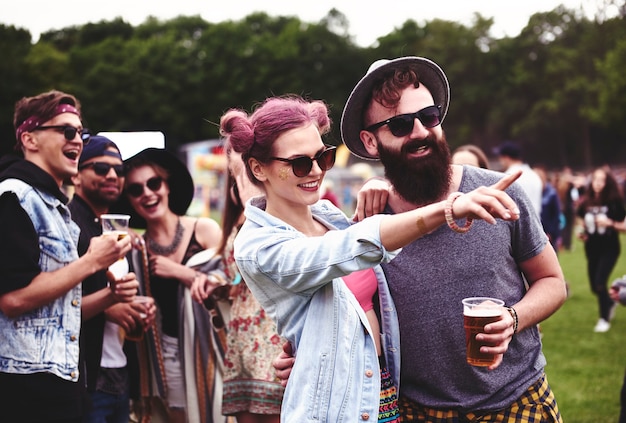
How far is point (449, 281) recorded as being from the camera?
2.72m

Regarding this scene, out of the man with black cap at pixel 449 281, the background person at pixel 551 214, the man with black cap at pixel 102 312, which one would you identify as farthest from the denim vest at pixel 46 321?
the background person at pixel 551 214

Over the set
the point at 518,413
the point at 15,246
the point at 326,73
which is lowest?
the point at 518,413

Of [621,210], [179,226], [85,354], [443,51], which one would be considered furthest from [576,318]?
[443,51]

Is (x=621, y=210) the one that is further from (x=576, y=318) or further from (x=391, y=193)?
(x=391, y=193)

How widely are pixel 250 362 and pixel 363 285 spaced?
1.71 meters

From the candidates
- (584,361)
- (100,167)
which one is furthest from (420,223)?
(584,361)

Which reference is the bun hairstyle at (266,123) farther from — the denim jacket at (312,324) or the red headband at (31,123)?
the red headband at (31,123)

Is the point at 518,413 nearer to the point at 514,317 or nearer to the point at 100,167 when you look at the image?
the point at 514,317

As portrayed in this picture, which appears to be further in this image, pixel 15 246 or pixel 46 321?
pixel 46 321

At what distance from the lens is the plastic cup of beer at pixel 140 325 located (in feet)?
14.5

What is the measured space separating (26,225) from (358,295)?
1.78 m

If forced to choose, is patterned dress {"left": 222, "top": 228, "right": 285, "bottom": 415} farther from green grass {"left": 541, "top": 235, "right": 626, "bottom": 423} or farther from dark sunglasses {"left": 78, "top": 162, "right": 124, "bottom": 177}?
green grass {"left": 541, "top": 235, "right": 626, "bottom": 423}

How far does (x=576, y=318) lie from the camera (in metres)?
10.8

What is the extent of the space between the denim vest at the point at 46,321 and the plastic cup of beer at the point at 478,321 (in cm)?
211
